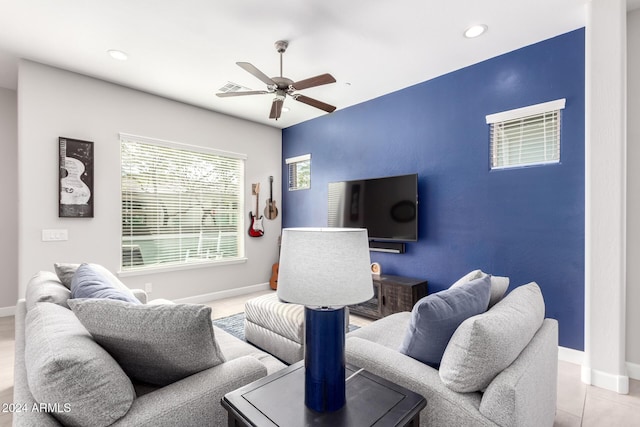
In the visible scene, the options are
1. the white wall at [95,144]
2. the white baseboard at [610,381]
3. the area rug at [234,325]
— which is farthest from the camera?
the area rug at [234,325]

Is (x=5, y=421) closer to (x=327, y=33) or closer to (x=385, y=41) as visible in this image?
(x=327, y=33)

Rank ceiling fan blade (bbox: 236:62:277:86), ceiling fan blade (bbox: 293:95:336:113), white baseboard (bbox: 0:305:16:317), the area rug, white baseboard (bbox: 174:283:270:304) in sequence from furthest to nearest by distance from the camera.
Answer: white baseboard (bbox: 174:283:270:304), white baseboard (bbox: 0:305:16:317), the area rug, ceiling fan blade (bbox: 293:95:336:113), ceiling fan blade (bbox: 236:62:277:86)

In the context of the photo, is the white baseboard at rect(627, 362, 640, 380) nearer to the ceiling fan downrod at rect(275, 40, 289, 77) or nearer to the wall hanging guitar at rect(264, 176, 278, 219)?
the ceiling fan downrod at rect(275, 40, 289, 77)

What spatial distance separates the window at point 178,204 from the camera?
3.80 m

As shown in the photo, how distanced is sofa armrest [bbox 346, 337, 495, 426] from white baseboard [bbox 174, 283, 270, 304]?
3.33 meters

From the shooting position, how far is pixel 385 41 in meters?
2.76

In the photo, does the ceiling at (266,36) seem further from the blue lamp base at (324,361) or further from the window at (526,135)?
the blue lamp base at (324,361)

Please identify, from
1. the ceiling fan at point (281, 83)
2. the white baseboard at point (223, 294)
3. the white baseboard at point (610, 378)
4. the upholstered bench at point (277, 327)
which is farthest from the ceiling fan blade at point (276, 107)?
the white baseboard at point (610, 378)

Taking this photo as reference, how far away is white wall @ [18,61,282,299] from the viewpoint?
3.06 meters

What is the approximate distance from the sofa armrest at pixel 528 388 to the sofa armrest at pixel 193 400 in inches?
36.6

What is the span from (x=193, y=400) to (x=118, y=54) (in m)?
3.23

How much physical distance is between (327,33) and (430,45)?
97 cm

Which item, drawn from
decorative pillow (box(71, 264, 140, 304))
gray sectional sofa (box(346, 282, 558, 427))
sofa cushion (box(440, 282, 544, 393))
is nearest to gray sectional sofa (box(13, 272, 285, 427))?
decorative pillow (box(71, 264, 140, 304))

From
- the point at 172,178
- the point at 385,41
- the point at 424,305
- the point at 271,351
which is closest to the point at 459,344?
the point at 424,305
